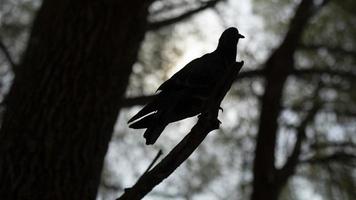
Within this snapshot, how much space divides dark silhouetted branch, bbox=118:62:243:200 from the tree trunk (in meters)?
0.85

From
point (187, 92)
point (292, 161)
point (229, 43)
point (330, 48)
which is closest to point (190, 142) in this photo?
point (187, 92)

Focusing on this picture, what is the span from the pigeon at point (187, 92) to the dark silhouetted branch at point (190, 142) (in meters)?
0.02

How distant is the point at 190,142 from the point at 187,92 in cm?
15

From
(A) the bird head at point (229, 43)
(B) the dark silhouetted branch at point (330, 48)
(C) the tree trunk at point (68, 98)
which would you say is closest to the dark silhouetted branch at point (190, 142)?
(A) the bird head at point (229, 43)

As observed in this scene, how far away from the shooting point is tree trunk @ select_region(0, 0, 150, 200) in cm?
239

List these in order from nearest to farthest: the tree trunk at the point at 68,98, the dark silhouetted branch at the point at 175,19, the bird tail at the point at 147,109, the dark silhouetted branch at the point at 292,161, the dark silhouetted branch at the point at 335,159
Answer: the bird tail at the point at 147,109
the tree trunk at the point at 68,98
the dark silhouetted branch at the point at 175,19
the dark silhouetted branch at the point at 292,161
the dark silhouetted branch at the point at 335,159

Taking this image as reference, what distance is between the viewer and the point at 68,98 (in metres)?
2.57

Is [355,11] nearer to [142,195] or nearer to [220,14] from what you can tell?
[220,14]

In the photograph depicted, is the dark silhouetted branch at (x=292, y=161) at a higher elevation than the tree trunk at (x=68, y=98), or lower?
lower

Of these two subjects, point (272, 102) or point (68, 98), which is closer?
point (68, 98)

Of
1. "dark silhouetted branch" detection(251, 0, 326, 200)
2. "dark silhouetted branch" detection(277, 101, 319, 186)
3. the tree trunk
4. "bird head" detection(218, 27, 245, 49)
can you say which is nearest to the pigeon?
"bird head" detection(218, 27, 245, 49)

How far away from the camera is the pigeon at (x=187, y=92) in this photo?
130 centimetres

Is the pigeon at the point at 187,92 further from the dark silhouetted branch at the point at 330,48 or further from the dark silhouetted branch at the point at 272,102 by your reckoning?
the dark silhouetted branch at the point at 330,48

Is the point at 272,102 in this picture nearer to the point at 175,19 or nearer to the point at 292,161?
the point at 292,161
